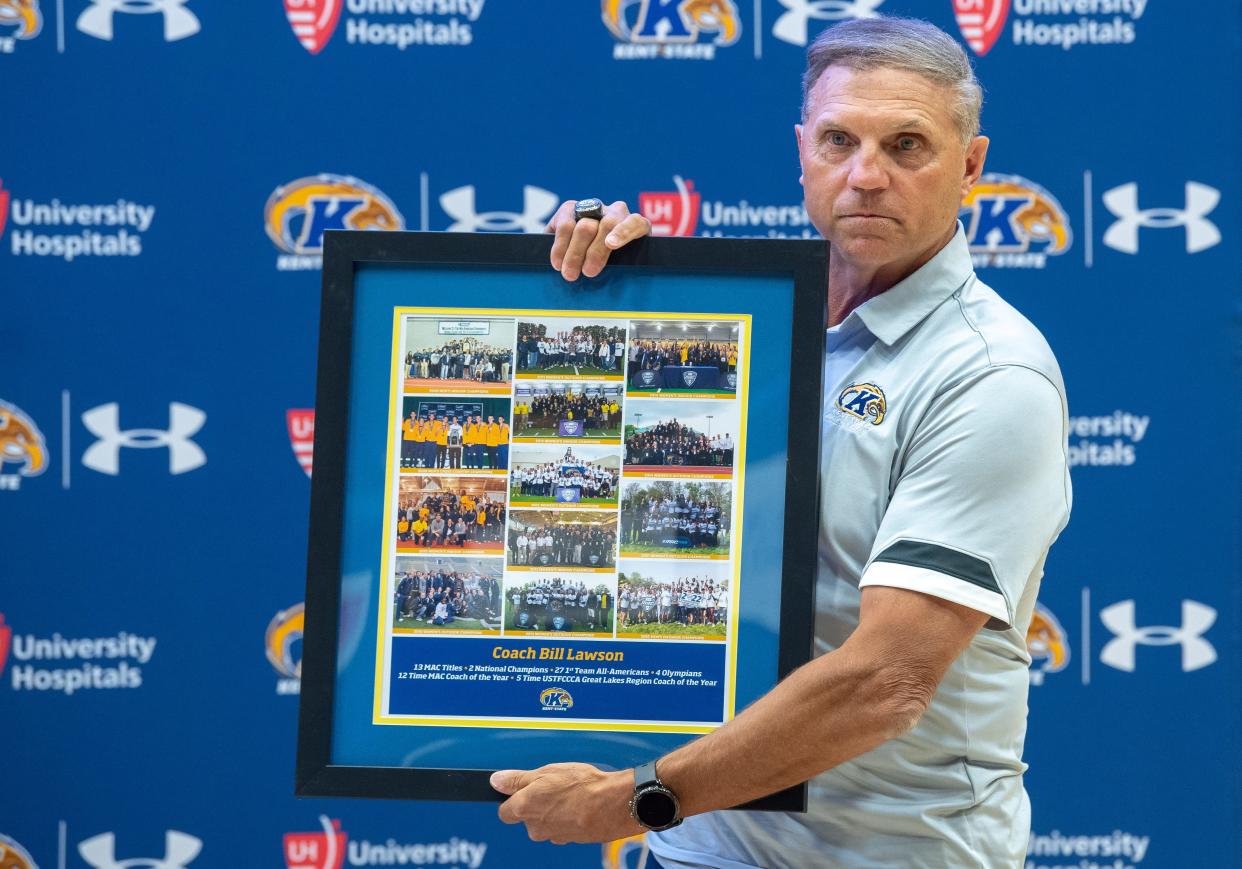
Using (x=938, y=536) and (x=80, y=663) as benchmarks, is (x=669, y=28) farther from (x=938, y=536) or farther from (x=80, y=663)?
(x=80, y=663)

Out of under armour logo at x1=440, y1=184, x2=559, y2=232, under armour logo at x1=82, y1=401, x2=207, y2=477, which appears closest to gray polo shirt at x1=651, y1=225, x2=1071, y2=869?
under armour logo at x1=440, y1=184, x2=559, y2=232

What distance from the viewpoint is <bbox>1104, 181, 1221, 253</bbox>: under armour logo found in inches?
103

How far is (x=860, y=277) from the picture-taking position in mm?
1460

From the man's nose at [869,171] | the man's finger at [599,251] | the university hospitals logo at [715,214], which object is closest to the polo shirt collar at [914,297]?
the man's nose at [869,171]

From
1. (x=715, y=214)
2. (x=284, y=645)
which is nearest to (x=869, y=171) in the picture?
(x=715, y=214)

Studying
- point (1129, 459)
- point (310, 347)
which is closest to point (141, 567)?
point (310, 347)

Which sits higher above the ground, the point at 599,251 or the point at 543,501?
the point at 599,251

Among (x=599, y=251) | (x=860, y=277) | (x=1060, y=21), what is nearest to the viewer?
(x=599, y=251)

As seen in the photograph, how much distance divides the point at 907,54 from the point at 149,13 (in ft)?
6.35

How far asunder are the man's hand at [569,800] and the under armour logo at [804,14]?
188 centimetres

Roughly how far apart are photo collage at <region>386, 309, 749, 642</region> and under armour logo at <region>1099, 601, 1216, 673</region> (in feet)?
5.60

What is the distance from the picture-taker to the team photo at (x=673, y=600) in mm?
1264

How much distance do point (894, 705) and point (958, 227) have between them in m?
0.60

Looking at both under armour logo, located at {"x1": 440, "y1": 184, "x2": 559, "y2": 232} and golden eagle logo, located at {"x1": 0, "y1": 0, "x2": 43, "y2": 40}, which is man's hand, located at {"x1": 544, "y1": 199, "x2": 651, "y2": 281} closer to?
under armour logo, located at {"x1": 440, "y1": 184, "x2": 559, "y2": 232}
